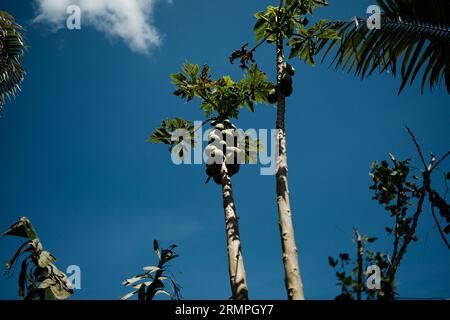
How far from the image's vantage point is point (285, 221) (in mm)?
3527

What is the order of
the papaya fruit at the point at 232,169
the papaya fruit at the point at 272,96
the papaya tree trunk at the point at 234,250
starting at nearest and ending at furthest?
the papaya tree trunk at the point at 234,250
the papaya fruit at the point at 232,169
the papaya fruit at the point at 272,96

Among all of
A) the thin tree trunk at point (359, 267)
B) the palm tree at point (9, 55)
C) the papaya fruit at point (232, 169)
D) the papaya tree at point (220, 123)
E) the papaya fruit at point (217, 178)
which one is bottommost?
the thin tree trunk at point (359, 267)

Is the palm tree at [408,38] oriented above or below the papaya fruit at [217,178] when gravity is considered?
above

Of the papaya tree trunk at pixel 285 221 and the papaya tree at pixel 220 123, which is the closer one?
the papaya tree trunk at pixel 285 221

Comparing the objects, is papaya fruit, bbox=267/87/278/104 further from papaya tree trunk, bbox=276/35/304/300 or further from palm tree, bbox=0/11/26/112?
palm tree, bbox=0/11/26/112

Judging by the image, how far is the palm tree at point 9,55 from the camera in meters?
8.20

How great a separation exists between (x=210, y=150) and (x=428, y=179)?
3363mm

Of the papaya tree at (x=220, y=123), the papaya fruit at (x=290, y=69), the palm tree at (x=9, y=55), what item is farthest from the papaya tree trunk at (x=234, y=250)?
the palm tree at (x=9, y=55)

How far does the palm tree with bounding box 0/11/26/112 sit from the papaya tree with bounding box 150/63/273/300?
558 centimetres

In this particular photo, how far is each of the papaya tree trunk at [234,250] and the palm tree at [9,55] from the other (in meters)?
7.40

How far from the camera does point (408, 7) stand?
11.5 ft

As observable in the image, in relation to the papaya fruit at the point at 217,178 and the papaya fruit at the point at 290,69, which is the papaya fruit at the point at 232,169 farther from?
Answer: the papaya fruit at the point at 290,69

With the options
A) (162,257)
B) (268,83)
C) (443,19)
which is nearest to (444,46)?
(443,19)

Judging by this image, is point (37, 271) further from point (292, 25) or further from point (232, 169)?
point (292, 25)
